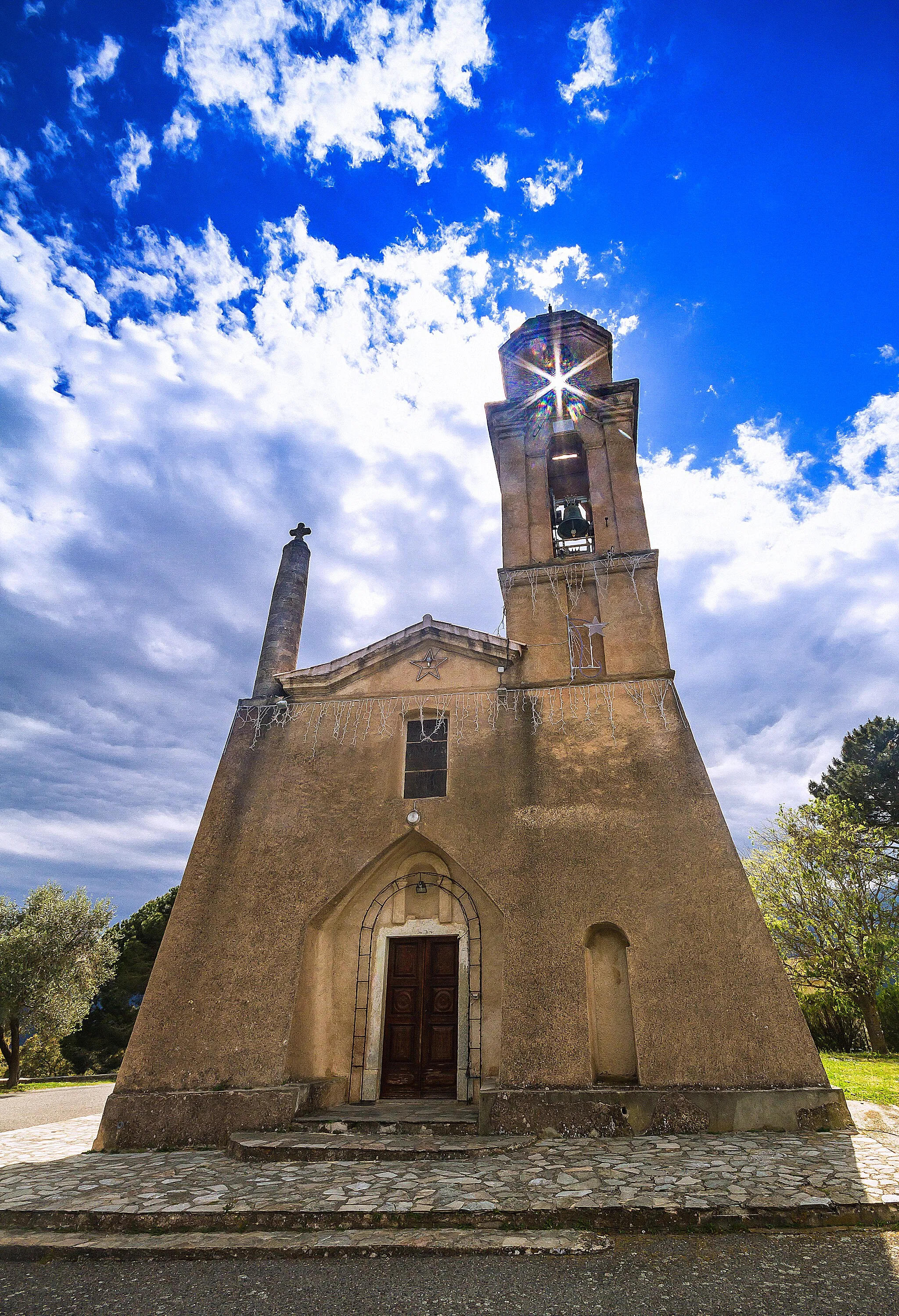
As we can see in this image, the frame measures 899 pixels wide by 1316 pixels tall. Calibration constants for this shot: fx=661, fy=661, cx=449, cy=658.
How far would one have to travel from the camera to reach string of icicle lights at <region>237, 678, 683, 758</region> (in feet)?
35.6

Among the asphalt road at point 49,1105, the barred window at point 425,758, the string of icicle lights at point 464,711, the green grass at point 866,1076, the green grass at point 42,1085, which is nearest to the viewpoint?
the green grass at point 866,1076

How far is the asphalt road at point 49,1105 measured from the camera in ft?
39.6

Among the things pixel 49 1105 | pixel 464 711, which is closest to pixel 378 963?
pixel 464 711

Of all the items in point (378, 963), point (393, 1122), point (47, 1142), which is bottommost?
point (47, 1142)

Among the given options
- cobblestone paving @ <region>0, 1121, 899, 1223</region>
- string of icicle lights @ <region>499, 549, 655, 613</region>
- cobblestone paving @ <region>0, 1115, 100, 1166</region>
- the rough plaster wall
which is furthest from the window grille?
cobblestone paving @ <region>0, 1115, 100, 1166</region>

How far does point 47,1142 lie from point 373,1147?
5.40 meters

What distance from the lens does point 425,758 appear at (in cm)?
1139

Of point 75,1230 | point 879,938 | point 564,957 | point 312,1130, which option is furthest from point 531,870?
point 879,938

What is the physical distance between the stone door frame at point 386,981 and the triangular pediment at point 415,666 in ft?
11.0

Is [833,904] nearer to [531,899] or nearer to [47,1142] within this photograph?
[531,899]

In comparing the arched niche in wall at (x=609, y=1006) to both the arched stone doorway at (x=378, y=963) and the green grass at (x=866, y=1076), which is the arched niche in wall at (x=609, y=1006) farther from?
the green grass at (x=866, y=1076)

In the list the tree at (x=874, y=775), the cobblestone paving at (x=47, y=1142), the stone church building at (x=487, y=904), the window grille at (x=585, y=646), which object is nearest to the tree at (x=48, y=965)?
the cobblestone paving at (x=47, y=1142)

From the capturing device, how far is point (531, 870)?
9688 mm

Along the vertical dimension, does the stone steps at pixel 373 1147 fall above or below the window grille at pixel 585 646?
below
